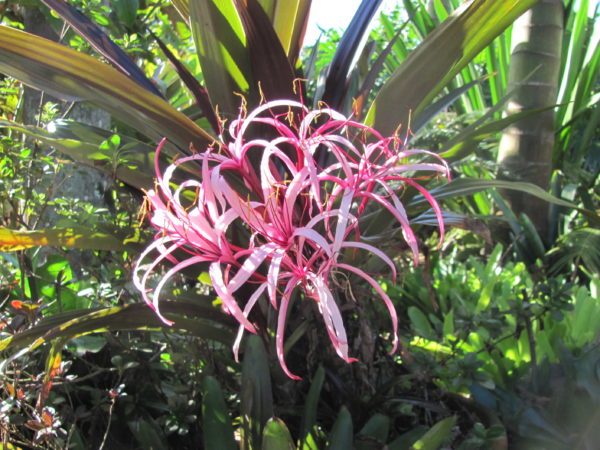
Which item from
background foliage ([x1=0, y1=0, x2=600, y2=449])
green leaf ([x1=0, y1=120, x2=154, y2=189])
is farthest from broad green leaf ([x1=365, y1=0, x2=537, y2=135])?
green leaf ([x1=0, y1=120, x2=154, y2=189])

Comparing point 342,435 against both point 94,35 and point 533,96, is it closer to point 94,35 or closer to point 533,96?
point 94,35

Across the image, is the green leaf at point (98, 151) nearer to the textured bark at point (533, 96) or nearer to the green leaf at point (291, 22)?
the green leaf at point (291, 22)

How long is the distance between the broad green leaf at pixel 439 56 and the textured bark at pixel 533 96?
2.06 metres

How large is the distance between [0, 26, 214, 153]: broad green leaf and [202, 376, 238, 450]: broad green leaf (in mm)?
625

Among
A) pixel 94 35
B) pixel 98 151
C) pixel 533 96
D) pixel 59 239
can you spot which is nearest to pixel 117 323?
pixel 59 239

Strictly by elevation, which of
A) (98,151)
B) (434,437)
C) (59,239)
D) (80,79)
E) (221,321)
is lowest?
(434,437)

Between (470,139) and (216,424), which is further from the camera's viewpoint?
(470,139)

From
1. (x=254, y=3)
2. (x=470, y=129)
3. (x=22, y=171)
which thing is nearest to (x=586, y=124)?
(x=470, y=129)

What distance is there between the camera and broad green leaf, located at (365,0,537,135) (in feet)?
4.25

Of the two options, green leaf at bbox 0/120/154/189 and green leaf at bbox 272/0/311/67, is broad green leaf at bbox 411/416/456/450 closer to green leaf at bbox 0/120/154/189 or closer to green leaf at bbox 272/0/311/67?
green leaf at bbox 0/120/154/189

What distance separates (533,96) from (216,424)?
9.28 ft

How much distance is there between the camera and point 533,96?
10.9 ft

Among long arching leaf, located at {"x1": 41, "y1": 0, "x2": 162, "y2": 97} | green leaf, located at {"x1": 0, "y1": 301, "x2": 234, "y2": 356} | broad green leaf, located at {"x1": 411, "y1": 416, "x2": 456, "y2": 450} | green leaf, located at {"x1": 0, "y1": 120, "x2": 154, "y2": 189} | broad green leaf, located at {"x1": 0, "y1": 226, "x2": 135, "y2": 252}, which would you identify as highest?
long arching leaf, located at {"x1": 41, "y1": 0, "x2": 162, "y2": 97}

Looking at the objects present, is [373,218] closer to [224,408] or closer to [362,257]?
[362,257]
